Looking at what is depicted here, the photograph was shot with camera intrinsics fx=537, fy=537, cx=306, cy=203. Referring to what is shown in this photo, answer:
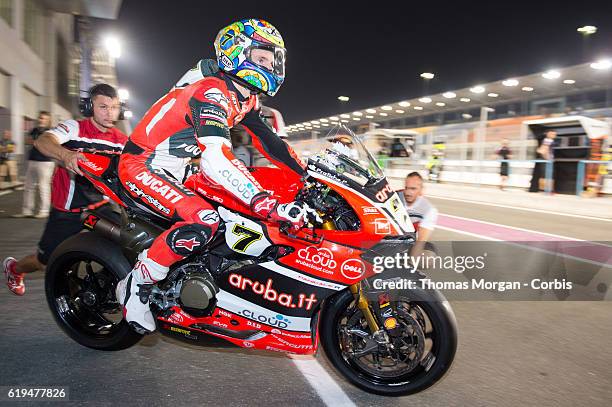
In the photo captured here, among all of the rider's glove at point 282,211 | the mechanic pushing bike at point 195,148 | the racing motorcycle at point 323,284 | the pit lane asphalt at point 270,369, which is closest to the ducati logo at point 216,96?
the mechanic pushing bike at point 195,148

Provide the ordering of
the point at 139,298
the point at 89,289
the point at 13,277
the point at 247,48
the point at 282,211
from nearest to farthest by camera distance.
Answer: the point at 282,211 < the point at 247,48 < the point at 139,298 < the point at 89,289 < the point at 13,277

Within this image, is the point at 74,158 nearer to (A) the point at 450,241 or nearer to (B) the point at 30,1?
(A) the point at 450,241

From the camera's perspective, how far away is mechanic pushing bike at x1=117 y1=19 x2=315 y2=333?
10.7 ft

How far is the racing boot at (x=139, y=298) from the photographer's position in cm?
358

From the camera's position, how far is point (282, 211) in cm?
306

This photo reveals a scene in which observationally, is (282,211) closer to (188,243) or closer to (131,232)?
(188,243)

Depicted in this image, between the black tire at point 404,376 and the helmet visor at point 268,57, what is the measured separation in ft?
5.05

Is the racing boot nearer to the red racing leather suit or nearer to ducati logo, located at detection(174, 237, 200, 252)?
the red racing leather suit

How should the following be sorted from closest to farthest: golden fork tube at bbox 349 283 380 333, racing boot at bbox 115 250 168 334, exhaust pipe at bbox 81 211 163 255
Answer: golden fork tube at bbox 349 283 380 333 < racing boot at bbox 115 250 168 334 < exhaust pipe at bbox 81 211 163 255

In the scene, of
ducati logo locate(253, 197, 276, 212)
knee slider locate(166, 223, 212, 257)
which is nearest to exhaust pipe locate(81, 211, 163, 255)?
knee slider locate(166, 223, 212, 257)

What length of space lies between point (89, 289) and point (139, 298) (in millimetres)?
758

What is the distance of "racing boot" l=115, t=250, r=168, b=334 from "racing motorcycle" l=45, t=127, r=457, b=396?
43 mm

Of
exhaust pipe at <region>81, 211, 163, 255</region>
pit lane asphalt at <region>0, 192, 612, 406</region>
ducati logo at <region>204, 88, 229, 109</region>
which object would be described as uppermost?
ducati logo at <region>204, 88, 229, 109</region>

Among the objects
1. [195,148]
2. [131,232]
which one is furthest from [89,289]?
[195,148]
